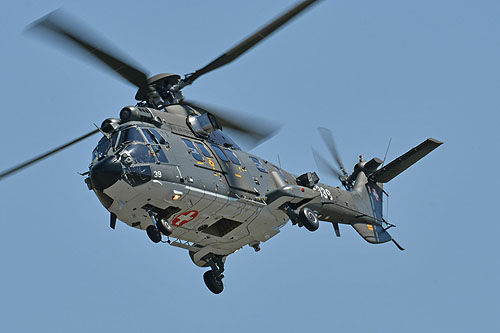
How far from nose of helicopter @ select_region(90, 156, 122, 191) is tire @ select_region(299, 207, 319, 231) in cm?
617

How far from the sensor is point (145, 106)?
24297 millimetres

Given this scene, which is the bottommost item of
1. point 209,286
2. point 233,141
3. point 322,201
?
point 209,286

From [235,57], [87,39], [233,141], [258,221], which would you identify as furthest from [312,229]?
[87,39]

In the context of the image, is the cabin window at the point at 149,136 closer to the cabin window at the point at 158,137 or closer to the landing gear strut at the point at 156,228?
the cabin window at the point at 158,137

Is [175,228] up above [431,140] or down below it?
below

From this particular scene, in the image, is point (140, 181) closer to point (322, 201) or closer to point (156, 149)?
point (156, 149)

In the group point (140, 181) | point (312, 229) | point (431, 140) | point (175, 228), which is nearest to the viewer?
point (140, 181)

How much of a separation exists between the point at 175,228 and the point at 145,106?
370 cm

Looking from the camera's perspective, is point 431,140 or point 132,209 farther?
point 431,140

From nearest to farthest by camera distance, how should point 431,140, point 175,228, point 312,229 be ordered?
point 175,228, point 312,229, point 431,140

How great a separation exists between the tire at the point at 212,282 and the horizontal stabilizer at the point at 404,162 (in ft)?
24.6

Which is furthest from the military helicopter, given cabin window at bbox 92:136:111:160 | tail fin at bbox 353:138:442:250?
tail fin at bbox 353:138:442:250

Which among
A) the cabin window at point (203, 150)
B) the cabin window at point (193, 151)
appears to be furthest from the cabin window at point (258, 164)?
the cabin window at point (193, 151)

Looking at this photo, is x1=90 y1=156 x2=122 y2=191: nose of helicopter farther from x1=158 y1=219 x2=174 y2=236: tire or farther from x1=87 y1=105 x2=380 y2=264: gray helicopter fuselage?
x1=158 y1=219 x2=174 y2=236: tire
